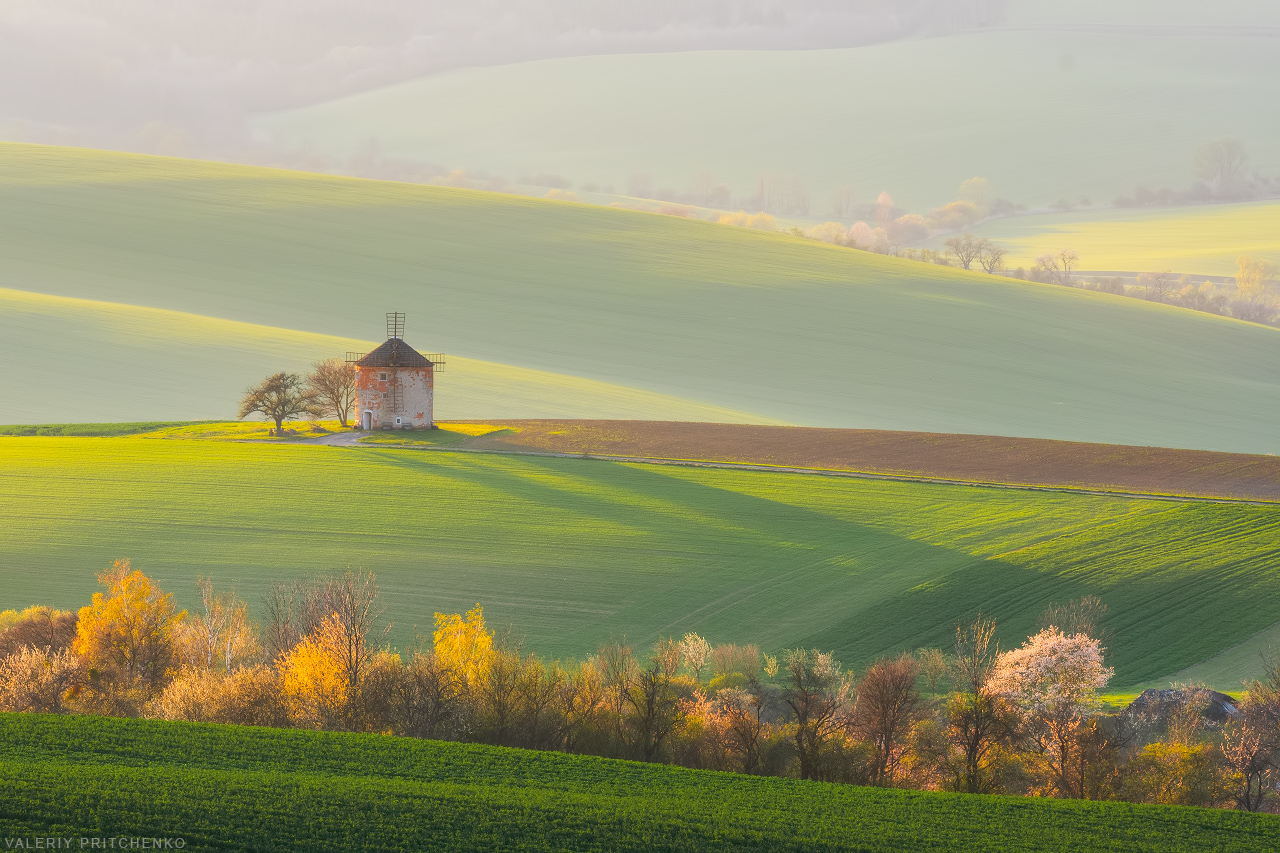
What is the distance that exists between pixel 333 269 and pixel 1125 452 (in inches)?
A: 2514

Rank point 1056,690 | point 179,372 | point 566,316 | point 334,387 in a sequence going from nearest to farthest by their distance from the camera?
point 1056,690 < point 334,387 < point 179,372 < point 566,316

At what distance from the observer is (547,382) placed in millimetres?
71438

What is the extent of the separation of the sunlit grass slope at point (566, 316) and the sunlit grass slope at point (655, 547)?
1941cm

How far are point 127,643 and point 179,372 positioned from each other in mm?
42201

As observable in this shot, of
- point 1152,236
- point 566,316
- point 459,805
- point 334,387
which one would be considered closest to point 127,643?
point 459,805

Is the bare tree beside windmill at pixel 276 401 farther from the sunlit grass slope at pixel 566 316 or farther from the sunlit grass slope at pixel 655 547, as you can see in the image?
the sunlit grass slope at pixel 566 316

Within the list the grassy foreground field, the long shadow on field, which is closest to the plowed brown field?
the long shadow on field

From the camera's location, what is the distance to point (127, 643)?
1077 inches

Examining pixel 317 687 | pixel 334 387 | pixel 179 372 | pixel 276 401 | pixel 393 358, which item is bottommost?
pixel 317 687

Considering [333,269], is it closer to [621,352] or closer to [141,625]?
[621,352]

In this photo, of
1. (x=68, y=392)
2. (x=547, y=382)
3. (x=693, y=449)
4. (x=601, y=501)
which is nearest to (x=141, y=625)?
(x=601, y=501)

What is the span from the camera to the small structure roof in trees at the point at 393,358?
52.6 metres

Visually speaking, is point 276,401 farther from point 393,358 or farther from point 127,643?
point 127,643

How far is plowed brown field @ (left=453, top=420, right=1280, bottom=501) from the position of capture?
1785 inches
